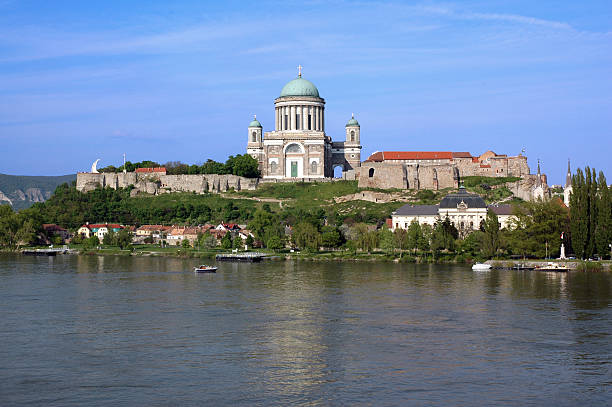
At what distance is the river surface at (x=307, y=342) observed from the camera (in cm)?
1977

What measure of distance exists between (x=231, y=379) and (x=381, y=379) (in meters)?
3.98

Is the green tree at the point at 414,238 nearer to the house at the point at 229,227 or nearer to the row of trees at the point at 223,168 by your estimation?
the house at the point at 229,227

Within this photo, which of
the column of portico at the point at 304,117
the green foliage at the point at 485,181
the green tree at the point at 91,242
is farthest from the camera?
the column of portico at the point at 304,117

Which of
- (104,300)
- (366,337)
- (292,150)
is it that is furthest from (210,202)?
(366,337)

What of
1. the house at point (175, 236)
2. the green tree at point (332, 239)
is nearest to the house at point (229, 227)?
the house at point (175, 236)

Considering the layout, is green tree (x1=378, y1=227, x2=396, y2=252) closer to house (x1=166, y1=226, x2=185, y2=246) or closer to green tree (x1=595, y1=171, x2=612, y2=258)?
green tree (x1=595, y1=171, x2=612, y2=258)

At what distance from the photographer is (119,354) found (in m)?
23.6

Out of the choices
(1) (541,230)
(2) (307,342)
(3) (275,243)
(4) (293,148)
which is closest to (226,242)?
(3) (275,243)

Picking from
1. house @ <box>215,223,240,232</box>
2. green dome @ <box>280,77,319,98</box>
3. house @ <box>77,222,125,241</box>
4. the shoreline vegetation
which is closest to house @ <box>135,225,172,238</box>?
house @ <box>77,222,125,241</box>

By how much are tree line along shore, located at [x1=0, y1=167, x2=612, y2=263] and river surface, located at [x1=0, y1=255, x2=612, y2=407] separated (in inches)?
366

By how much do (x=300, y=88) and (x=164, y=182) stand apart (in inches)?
756

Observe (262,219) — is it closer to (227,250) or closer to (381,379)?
(227,250)

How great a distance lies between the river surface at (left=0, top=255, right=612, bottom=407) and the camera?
19766mm

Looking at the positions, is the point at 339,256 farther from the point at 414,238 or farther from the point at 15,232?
the point at 15,232
